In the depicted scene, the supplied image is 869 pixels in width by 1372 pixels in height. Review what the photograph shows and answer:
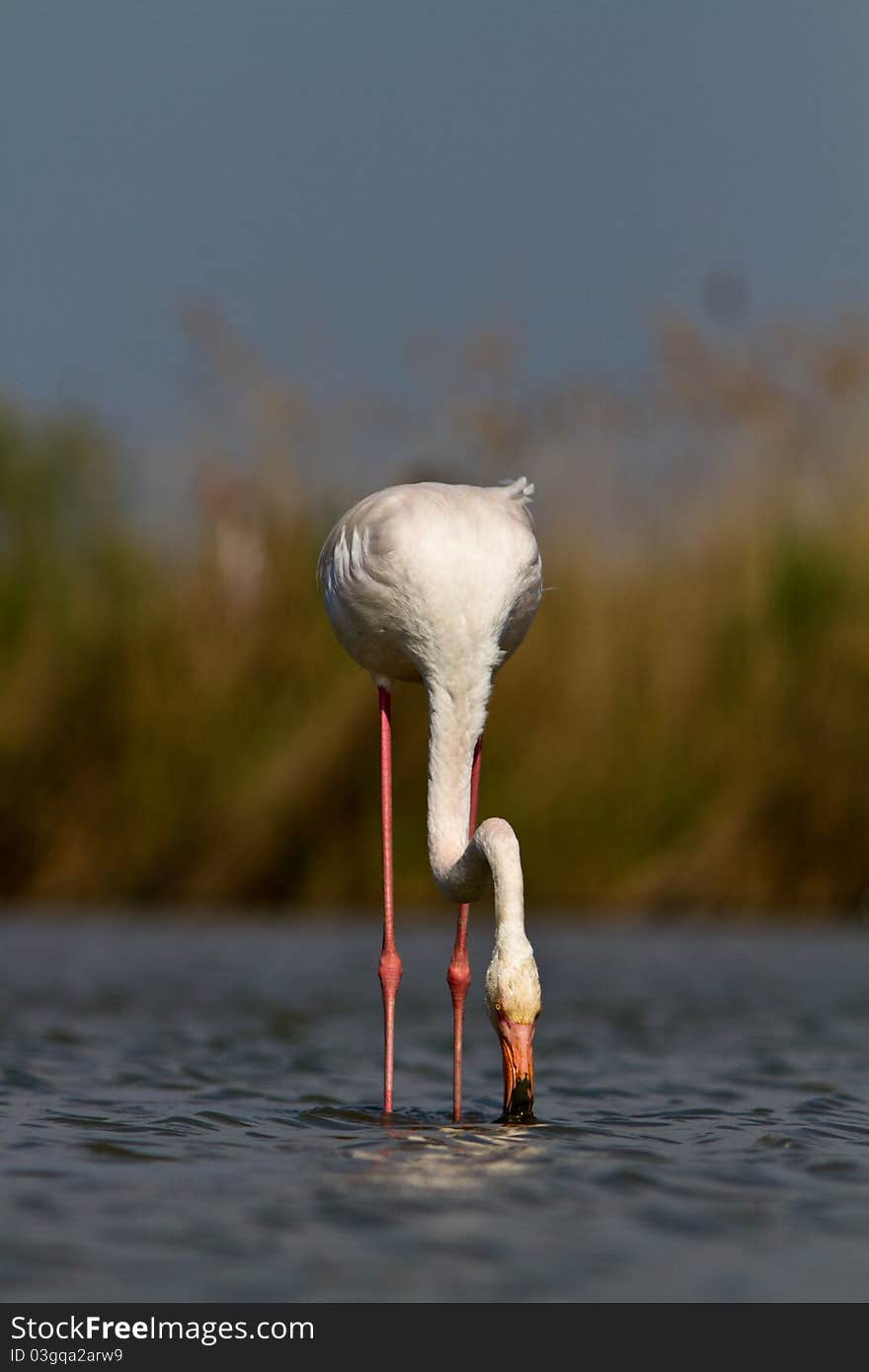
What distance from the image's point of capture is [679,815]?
17.2 metres

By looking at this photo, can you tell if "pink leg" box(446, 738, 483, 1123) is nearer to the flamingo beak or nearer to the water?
the water

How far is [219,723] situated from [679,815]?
377 centimetres

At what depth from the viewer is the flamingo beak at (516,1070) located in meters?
7.07

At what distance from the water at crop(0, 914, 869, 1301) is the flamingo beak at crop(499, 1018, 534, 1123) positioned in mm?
101

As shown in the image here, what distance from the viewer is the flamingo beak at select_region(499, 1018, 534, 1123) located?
23.2ft

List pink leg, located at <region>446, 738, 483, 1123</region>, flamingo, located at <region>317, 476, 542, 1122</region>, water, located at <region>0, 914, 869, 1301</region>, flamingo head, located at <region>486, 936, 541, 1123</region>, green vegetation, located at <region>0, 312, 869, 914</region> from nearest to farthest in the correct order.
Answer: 1. water, located at <region>0, 914, 869, 1301</region>
2. flamingo head, located at <region>486, 936, 541, 1123</region>
3. flamingo, located at <region>317, 476, 542, 1122</region>
4. pink leg, located at <region>446, 738, 483, 1123</region>
5. green vegetation, located at <region>0, 312, 869, 914</region>

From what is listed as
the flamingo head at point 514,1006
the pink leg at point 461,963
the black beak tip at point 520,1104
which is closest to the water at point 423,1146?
the black beak tip at point 520,1104

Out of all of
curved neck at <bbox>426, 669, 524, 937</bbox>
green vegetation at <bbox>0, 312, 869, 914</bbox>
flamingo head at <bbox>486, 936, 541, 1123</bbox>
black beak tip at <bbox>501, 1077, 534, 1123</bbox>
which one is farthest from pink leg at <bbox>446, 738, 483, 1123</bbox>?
green vegetation at <bbox>0, 312, 869, 914</bbox>

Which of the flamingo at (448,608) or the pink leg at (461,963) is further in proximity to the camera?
the pink leg at (461,963)

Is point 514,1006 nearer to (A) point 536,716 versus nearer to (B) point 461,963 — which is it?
(B) point 461,963

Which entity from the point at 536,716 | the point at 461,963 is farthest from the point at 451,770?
the point at 536,716

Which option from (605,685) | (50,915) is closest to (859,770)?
(605,685)

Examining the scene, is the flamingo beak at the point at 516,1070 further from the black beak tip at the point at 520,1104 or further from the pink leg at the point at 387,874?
the pink leg at the point at 387,874

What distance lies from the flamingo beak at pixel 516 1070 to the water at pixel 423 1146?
0.33ft
